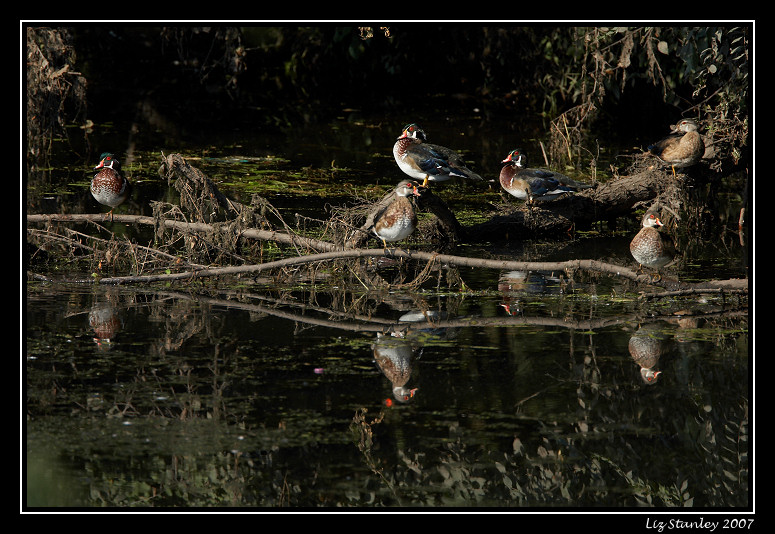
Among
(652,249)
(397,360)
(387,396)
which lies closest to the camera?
(387,396)

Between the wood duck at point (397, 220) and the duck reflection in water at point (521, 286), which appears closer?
the duck reflection in water at point (521, 286)

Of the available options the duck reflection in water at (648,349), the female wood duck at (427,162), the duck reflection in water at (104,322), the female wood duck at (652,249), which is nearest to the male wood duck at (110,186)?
the duck reflection in water at (104,322)

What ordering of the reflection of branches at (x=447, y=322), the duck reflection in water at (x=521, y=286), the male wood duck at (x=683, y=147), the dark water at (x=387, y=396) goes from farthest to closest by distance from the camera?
the male wood duck at (x=683, y=147)
the duck reflection in water at (x=521, y=286)
the reflection of branches at (x=447, y=322)
the dark water at (x=387, y=396)

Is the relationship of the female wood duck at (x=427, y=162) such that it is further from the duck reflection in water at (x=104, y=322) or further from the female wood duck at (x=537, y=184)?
the duck reflection in water at (x=104, y=322)

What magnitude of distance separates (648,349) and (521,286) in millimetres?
2092

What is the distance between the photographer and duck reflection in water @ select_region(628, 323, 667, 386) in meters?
7.09

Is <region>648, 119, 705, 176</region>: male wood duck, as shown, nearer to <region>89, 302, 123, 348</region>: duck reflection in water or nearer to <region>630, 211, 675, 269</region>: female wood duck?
<region>630, 211, 675, 269</region>: female wood duck

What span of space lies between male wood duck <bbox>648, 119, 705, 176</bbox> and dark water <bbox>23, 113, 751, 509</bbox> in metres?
1.89

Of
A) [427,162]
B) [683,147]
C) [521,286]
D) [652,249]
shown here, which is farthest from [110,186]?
[683,147]

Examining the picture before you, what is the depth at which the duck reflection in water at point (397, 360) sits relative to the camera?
265 inches

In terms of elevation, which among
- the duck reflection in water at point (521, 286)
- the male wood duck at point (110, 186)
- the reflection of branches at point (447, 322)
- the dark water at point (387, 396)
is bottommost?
the dark water at point (387, 396)

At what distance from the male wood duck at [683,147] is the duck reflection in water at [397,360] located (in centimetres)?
486

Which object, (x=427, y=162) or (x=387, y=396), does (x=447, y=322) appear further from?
(x=427, y=162)

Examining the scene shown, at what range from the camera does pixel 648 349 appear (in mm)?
7559
